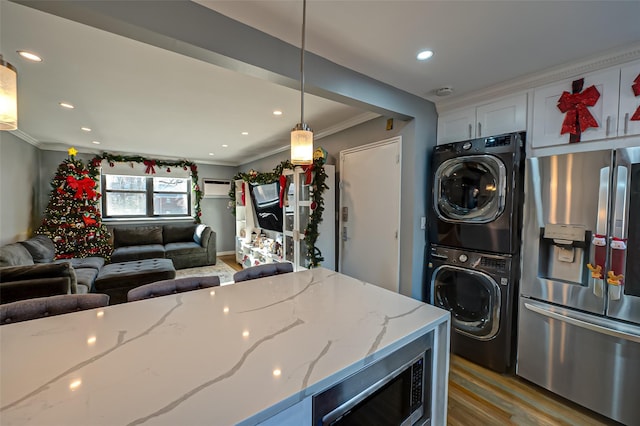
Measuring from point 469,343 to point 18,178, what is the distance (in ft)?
21.1

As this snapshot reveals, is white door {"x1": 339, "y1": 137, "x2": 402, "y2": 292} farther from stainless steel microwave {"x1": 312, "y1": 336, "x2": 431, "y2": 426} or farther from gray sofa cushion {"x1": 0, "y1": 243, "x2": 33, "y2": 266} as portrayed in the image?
gray sofa cushion {"x1": 0, "y1": 243, "x2": 33, "y2": 266}

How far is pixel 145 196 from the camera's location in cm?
593

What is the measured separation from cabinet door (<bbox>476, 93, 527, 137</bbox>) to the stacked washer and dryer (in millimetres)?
174

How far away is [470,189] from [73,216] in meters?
6.15

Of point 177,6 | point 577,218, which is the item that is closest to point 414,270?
point 577,218

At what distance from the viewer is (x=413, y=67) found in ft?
6.57

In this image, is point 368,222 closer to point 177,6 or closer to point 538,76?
point 538,76

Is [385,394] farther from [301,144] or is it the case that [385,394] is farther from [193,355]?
[301,144]

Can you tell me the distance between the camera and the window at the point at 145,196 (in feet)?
18.3

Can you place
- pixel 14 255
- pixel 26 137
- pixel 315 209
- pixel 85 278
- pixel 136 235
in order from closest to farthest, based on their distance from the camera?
pixel 14 255 < pixel 85 278 < pixel 315 209 < pixel 26 137 < pixel 136 235

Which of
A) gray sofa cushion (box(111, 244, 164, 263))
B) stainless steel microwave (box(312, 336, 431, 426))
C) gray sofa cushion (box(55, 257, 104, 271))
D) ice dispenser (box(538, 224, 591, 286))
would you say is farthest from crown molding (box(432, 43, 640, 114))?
gray sofa cushion (box(111, 244, 164, 263))

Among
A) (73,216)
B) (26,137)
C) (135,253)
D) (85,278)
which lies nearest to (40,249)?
(85,278)

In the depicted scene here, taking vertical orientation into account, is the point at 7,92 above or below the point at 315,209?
above

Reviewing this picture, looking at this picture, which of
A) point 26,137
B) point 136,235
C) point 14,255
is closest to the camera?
point 14,255
